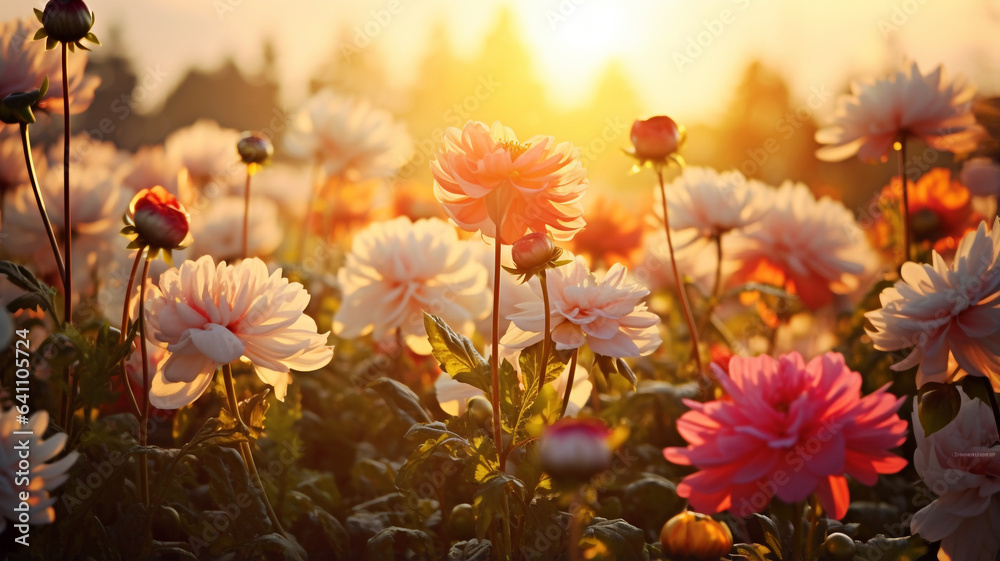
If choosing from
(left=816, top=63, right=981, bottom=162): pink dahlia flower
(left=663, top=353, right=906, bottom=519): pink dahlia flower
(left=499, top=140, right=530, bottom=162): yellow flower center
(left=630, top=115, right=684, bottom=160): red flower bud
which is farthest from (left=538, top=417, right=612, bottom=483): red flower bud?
(left=816, top=63, right=981, bottom=162): pink dahlia flower

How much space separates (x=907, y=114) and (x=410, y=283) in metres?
1.57

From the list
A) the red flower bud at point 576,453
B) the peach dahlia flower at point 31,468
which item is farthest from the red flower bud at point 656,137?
the peach dahlia flower at point 31,468

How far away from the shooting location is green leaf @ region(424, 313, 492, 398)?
4.06ft

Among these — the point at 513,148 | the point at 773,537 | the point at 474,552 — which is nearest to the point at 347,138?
the point at 513,148

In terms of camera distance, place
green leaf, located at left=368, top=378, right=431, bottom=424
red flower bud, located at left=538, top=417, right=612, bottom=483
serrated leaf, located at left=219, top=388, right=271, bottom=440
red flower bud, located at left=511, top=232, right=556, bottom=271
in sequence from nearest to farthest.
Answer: red flower bud, located at left=538, top=417, right=612, bottom=483, red flower bud, located at left=511, top=232, right=556, bottom=271, serrated leaf, located at left=219, top=388, right=271, bottom=440, green leaf, located at left=368, top=378, right=431, bottom=424

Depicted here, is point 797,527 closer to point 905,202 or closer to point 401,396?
point 401,396

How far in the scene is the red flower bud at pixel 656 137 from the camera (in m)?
1.62

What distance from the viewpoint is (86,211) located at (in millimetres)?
2477

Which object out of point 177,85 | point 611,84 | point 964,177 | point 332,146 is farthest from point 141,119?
point 964,177

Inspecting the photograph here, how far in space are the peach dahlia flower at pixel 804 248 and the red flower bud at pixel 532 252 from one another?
1.56 metres

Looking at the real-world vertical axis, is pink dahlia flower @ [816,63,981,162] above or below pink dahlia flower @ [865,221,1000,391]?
above

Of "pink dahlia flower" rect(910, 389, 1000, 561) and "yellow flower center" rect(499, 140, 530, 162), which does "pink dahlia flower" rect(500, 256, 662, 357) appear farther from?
"pink dahlia flower" rect(910, 389, 1000, 561)

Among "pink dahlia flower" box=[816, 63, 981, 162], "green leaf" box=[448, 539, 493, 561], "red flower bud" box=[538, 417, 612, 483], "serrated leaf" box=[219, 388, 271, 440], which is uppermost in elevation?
"pink dahlia flower" box=[816, 63, 981, 162]

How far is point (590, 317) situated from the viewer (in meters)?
1.22
